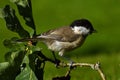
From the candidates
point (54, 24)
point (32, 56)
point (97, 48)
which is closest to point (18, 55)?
point (32, 56)

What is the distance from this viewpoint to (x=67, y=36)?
281 inches

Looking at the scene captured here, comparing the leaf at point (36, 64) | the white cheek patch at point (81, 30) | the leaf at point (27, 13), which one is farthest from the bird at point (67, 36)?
the leaf at point (36, 64)

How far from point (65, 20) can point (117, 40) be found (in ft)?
9.89

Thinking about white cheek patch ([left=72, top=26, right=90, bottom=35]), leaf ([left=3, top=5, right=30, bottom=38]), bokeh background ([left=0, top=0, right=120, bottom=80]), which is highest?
leaf ([left=3, top=5, right=30, bottom=38])

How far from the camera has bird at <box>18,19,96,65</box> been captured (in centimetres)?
683

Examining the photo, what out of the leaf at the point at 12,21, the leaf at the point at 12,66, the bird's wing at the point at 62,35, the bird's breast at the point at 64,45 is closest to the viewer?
the leaf at the point at 12,66

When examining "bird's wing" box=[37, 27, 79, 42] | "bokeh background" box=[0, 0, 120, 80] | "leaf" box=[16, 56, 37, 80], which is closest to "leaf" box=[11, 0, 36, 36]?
"bird's wing" box=[37, 27, 79, 42]

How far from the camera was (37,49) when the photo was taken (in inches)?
241

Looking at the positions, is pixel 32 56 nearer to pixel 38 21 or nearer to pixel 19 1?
pixel 19 1

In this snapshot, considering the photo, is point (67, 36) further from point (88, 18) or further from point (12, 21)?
point (88, 18)

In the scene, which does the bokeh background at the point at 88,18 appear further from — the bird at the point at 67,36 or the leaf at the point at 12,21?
the leaf at the point at 12,21

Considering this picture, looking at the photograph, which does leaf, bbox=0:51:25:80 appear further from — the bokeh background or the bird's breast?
the bokeh background

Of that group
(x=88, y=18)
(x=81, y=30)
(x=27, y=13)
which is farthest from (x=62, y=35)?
(x=88, y=18)

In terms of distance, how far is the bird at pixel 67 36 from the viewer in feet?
22.4
